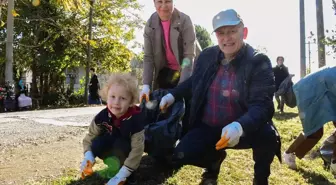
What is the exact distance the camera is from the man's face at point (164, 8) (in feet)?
10.6

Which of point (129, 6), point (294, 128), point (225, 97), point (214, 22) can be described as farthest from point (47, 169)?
point (129, 6)

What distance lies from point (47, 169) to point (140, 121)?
3.19 ft

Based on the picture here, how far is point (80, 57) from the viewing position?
18.7 m

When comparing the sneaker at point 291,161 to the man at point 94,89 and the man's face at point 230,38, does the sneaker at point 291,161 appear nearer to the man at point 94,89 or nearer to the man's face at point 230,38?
the man's face at point 230,38

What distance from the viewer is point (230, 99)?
2465 millimetres

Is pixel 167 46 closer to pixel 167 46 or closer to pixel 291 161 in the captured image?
pixel 167 46

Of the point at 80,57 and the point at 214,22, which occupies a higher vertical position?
the point at 80,57

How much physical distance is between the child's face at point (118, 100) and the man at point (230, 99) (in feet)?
1.04

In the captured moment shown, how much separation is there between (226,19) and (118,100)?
866 millimetres

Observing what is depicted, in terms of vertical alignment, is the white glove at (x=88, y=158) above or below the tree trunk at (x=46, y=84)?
below

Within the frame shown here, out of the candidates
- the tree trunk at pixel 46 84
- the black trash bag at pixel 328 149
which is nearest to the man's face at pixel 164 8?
the black trash bag at pixel 328 149

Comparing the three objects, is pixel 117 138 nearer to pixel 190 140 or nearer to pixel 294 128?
pixel 190 140

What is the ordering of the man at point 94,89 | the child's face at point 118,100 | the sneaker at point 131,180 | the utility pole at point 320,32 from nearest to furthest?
1. the child's face at point 118,100
2. the sneaker at point 131,180
3. the utility pole at point 320,32
4. the man at point 94,89

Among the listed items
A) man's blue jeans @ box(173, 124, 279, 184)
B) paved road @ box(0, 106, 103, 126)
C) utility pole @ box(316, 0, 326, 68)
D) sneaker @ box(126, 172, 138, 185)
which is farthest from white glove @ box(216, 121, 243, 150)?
utility pole @ box(316, 0, 326, 68)
